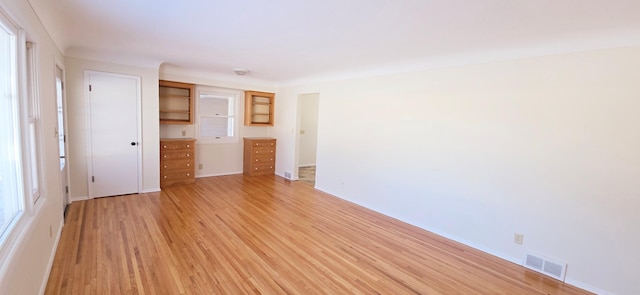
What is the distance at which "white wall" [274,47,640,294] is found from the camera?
2.34 metres

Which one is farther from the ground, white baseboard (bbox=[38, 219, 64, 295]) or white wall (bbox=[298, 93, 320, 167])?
white wall (bbox=[298, 93, 320, 167])

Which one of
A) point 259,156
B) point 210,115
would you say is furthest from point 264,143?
point 210,115

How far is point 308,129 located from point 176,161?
356 centimetres

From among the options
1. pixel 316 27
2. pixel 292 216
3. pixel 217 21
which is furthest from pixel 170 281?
pixel 316 27

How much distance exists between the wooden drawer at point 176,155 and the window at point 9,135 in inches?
132

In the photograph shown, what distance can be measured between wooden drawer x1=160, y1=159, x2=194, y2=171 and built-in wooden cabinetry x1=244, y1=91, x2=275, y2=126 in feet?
5.19

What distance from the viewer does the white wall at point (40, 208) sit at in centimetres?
158

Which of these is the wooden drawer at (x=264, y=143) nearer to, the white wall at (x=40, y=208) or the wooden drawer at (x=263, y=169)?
the wooden drawer at (x=263, y=169)

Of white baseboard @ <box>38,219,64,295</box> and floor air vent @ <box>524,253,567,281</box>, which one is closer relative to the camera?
white baseboard @ <box>38,219,64,295</box>

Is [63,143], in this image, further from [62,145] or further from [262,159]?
[262,159]

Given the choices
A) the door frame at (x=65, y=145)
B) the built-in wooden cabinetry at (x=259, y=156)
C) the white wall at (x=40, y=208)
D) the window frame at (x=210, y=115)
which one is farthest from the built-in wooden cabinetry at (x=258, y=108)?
the white wall at (x=40, y=208)

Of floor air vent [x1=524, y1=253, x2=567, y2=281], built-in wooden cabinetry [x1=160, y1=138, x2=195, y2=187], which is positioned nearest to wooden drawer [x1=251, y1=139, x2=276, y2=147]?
built-in wooden cabinetry [x1=160, y1=138, x2=195, y2=187]

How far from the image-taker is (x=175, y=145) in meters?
5.23

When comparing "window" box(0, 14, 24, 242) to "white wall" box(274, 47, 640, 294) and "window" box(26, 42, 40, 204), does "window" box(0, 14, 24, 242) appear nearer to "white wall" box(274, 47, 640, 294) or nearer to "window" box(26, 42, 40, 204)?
"window" box(26, 42, 40, 204)
